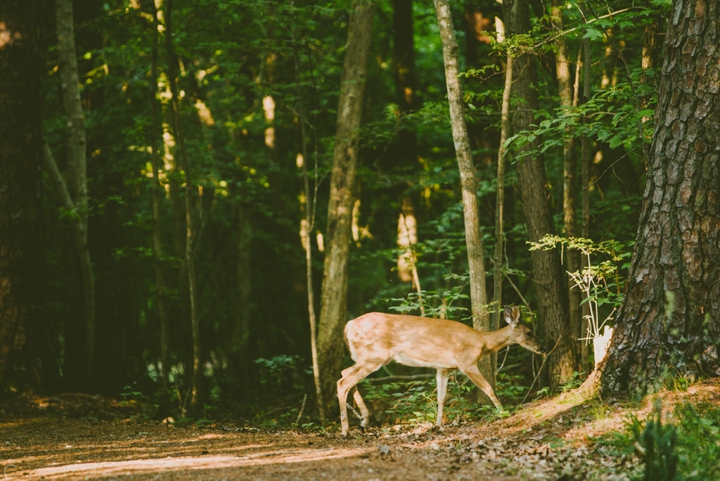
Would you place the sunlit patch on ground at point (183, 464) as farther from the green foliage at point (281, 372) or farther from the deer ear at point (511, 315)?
the green foliage at point (281, 372)

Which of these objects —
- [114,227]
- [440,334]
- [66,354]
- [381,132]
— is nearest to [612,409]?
[440,334]

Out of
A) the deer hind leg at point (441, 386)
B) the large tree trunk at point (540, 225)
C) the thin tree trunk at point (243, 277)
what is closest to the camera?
the deer hind leg at point (441, 386)

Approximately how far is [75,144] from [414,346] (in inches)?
294

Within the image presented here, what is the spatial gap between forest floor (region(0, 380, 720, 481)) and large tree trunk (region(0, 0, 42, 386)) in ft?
5.41

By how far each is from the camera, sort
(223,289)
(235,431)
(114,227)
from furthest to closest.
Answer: (223,289), (114,227), (235,431)

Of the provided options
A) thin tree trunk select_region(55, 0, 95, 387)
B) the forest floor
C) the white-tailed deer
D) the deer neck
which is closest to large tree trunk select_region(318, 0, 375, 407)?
the forest floor

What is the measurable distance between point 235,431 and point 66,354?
5458 mm

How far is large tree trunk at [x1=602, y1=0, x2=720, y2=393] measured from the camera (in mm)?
6652

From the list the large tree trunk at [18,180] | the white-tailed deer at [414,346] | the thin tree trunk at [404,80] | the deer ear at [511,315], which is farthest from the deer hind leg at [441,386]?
the thin tree trunk at [404,80]

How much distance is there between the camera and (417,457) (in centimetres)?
664

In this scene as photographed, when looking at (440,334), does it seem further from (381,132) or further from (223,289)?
(223,289)

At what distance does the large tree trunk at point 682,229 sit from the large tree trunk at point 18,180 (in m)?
8.35

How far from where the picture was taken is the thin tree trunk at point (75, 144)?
12.7 meters

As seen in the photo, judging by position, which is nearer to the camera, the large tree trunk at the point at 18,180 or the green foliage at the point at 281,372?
the large tree trunk at the point at 18,180
